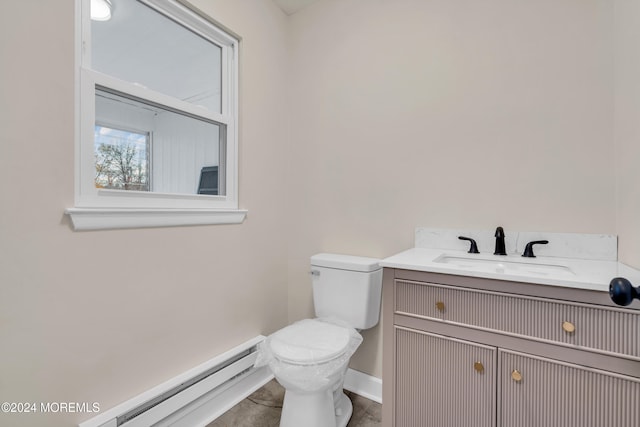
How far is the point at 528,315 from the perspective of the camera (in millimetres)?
959

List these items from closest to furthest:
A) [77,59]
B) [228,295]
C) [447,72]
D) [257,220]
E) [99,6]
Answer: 1. [77,59]
2. [99,6]
3. [447,72]
4. [228,295]
5. [257,220]

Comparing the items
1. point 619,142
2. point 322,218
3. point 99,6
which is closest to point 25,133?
point 99,6

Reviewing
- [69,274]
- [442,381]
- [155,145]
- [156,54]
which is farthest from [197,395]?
[156,54]

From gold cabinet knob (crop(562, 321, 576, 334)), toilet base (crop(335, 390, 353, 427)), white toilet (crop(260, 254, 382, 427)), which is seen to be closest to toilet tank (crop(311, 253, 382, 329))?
white toilet (crop(260, 254, 382, 427))

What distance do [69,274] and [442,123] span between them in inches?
72.1

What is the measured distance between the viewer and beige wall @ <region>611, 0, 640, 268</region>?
1.02 m

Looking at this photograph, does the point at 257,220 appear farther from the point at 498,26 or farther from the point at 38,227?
the point at 498,26

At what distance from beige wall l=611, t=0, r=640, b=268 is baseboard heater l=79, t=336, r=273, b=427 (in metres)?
1.86

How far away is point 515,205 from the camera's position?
1.41m

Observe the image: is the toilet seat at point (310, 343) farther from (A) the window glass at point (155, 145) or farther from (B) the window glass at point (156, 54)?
(B) the window glass at point (156, 54)

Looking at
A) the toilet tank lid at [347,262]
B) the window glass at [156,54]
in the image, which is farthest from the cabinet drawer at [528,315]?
the window glass at [156,54]

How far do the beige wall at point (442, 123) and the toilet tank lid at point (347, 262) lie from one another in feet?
0.31

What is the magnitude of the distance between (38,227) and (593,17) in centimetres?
235

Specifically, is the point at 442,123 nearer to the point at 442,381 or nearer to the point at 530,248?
the point at 530,248
